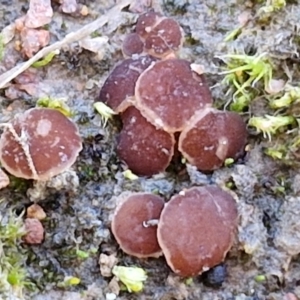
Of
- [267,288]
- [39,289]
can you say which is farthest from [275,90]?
[39,289]

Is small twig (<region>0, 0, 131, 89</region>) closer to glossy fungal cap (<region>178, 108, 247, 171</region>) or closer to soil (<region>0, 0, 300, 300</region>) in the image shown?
soil (<region>0, 0, 300, 300</region>)

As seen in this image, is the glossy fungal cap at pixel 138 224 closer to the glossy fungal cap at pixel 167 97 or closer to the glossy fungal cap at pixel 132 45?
the glossy fungal cap at pixel 167 97

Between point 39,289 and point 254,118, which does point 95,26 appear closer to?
point 254,118

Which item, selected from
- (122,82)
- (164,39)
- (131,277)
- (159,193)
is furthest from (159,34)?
(131,277)

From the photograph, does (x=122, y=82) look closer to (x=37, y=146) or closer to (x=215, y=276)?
(x=37, y=146)

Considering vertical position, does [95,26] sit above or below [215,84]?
above

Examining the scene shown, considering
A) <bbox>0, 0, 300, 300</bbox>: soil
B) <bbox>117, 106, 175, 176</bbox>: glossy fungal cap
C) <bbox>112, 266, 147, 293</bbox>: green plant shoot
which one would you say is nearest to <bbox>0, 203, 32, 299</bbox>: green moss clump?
<bbox>0, 0, 300, 300</bbox>: soil
